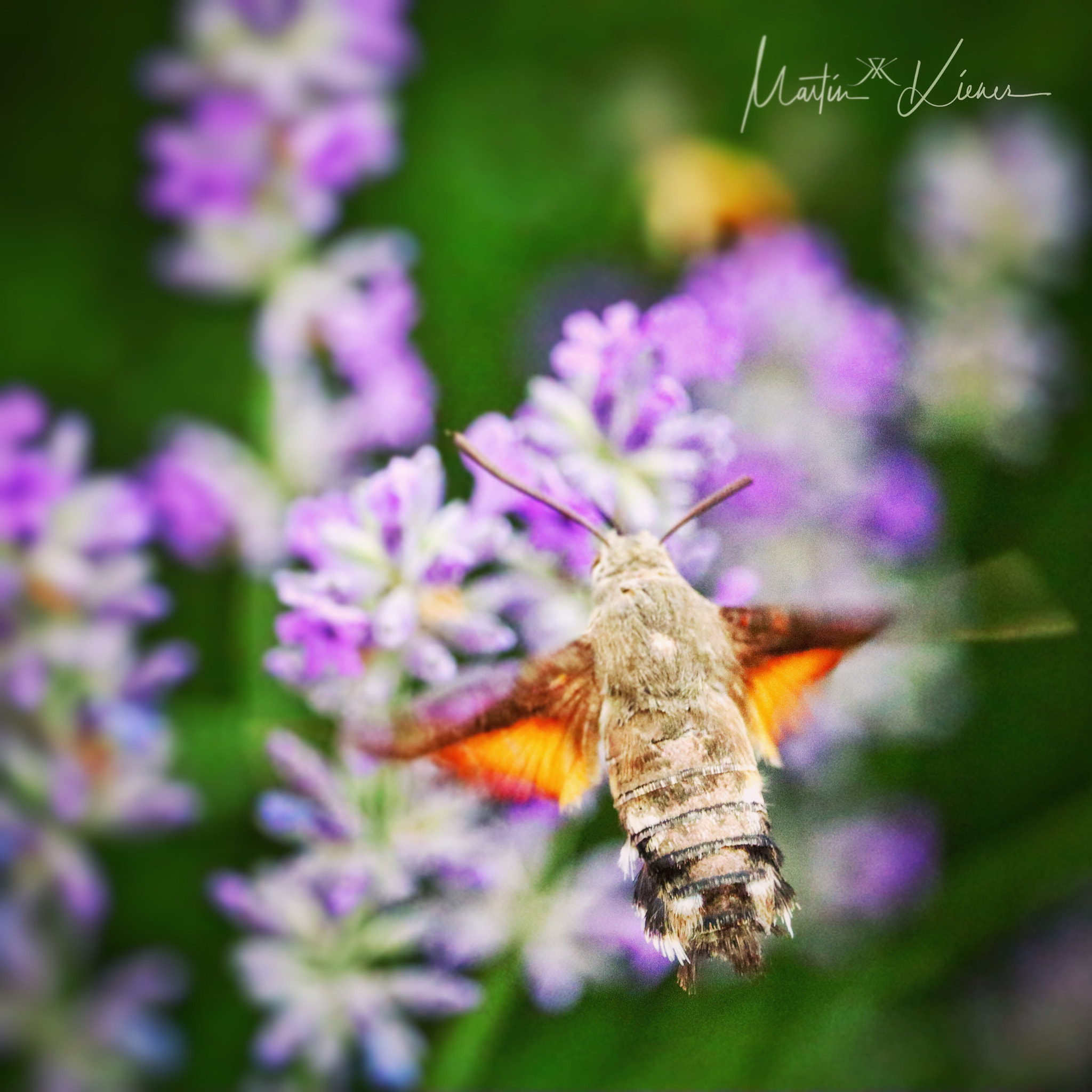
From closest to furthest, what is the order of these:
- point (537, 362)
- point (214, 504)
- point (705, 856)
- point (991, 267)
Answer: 1. point (705, 856)
2. point (537, 362)
3. point (214, 504)
4. point (991, 267)

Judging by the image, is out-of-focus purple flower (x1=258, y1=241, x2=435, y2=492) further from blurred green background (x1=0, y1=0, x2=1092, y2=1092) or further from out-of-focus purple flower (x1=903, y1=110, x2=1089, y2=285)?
out-of-focus purple flower (x1=903, y1=110, x2=1089, y2=285)

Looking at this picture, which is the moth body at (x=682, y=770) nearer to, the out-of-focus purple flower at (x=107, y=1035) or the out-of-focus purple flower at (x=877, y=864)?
the out-of-focus purple flower at (x=877, y=864)

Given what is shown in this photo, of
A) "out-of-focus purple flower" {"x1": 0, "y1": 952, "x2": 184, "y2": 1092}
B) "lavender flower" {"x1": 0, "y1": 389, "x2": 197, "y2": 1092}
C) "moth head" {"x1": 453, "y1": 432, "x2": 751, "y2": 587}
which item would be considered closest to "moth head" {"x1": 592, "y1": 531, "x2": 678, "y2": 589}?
"moth head" {"x1": 453, "y1": 432, "x2": 751, "y2": 587}

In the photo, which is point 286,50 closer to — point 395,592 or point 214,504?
point 214,504
